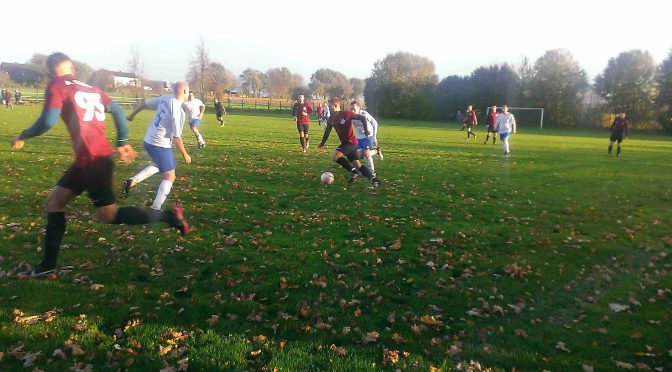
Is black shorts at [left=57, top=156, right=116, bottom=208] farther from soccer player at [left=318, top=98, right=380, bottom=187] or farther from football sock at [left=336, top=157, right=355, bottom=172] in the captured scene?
football sock at [left=336, top=157, right=355, bottom=172]

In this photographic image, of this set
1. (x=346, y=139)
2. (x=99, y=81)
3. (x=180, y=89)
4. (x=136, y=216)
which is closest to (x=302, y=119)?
(x=346, y=139)

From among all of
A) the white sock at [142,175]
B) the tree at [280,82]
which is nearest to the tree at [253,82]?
A: the tree at [280,82]

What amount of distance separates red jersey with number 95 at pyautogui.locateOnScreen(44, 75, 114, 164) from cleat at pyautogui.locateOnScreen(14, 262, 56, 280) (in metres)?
1.32

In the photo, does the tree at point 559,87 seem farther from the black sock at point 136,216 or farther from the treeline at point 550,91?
the black sock at point 136,216

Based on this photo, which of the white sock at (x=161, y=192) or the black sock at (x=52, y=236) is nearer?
the black sock at (x=52, y=236)

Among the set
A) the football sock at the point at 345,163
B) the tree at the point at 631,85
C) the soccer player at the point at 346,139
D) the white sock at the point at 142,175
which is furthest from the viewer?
the tree at the point at 631,85

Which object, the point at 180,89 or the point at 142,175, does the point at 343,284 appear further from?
the point at 142,175

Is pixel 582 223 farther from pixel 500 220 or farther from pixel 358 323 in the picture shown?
pixel 358 323

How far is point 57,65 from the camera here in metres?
4.67

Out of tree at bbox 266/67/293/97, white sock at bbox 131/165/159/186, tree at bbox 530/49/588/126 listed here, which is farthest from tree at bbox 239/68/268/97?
white sock at bbox 131/165/159/186

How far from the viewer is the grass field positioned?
3877 mm

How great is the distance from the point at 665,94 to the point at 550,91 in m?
11.9

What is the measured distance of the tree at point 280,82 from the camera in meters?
94.6

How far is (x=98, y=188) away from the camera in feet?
16.0
